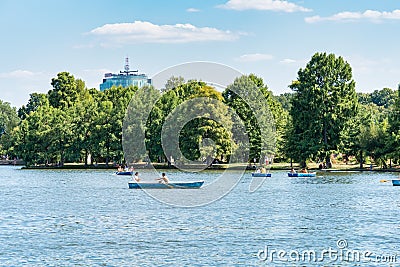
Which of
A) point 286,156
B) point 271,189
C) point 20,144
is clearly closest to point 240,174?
point 286,156

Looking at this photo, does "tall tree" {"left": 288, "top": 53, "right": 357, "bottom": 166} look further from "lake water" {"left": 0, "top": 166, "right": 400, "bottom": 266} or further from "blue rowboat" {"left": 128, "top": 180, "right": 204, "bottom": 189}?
"blue rowboat" {"left": 128, "top": 180, "right": 204, "bottom": 189}

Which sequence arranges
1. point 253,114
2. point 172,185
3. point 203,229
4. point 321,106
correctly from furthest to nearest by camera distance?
point 253,114 → point 321,106 → point 172,185 → point 203,229

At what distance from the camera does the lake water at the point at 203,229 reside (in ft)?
103

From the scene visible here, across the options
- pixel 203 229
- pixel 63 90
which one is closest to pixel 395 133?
pixel 203 229

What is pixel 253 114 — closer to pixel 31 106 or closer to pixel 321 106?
pixel 321 106

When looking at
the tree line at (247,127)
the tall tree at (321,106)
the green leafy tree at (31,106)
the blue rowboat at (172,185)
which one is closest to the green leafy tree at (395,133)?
the tree line at (247,127)

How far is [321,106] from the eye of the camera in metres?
103

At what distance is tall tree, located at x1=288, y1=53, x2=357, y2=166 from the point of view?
339 ft

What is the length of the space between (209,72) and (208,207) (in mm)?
9410

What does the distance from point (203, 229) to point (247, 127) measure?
224ft

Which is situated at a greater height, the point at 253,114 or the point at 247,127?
the point at 253,114

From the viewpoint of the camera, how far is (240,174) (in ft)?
320

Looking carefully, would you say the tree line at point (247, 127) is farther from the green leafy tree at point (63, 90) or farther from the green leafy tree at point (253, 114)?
the green leafy tree at point (63, 90)

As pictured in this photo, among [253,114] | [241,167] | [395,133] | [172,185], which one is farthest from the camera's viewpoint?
[241,167]
